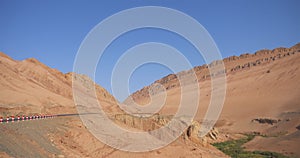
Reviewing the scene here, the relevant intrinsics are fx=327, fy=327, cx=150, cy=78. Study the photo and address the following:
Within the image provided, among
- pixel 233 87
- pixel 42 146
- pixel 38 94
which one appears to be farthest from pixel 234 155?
pixel 233 87

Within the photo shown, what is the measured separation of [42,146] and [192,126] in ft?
61.0

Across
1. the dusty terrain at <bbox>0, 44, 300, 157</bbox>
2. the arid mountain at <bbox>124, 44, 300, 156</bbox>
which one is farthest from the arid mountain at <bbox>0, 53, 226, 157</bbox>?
the arid mountain at <bbox>124, 44, 300, 156</bbox>

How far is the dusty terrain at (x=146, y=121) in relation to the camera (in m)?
17.5

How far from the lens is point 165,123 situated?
33188 millimetres

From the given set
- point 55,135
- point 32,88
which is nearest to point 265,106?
point 32,88

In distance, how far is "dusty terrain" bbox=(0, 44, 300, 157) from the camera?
17.5m

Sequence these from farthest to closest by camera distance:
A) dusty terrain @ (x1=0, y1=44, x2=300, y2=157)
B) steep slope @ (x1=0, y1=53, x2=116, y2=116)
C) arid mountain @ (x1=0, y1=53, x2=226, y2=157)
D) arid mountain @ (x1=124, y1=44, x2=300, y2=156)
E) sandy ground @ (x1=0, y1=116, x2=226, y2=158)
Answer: steep slope @ (x1=0, y1=53, x2=116, y2=116), arid mountain @ (x1=124, y1=44, x2=300, y2=156), dusty terrain @ (x1=0, y1=44, x2=300, y2=157), arid mountain @ (x1=0, y1=53, x2=226, y2=157), sandy ground @ (x1=0, y1=116, x2=226, y2=158)

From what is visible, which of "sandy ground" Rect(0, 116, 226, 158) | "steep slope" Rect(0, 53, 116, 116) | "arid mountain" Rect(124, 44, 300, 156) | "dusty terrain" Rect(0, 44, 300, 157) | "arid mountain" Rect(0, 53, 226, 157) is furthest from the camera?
"steep slope" Rect(0, 53, 116, 116)

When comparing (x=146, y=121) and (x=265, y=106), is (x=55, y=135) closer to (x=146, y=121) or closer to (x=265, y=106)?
(x=146, y=121)

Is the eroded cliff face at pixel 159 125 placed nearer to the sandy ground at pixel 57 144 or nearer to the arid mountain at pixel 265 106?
the sandy ground at pixel 57 144

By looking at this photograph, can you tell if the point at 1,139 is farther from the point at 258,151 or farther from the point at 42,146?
the point at 258,151

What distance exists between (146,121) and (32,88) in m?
27.7

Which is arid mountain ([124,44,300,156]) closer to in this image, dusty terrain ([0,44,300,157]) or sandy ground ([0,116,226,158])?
dusty terrain ([0,44,300,157])

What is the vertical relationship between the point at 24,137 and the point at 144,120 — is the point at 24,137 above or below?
below
